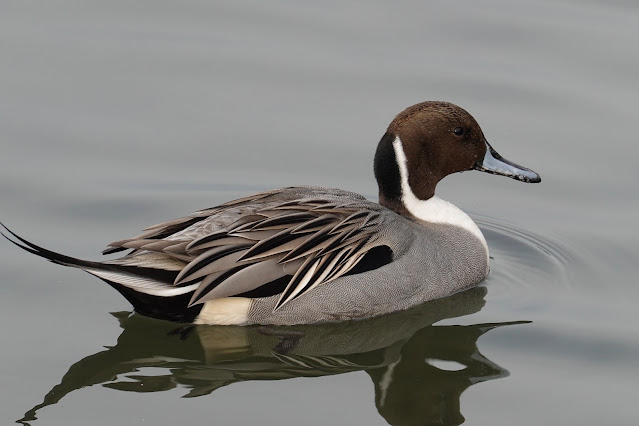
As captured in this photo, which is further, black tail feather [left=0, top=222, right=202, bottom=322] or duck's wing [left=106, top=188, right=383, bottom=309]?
duck's wing [left=106, top=188, right=383, bottom=309]

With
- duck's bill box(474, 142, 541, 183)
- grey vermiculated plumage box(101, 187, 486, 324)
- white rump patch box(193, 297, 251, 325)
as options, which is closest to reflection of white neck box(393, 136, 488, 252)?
grey vermiculated plumage box(101, 187, 486, 324)

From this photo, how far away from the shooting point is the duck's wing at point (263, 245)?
7156 millimetres

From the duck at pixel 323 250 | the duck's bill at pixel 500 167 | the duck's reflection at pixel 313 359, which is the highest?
the duck's bill at pixel 500 167

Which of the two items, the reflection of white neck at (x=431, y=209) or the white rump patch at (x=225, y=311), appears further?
the reflection of white neck at (x=431, y=209)

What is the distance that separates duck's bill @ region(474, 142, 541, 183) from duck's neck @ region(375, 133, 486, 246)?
34cm

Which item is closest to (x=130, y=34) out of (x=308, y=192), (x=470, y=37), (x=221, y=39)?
(x=221, y=39)

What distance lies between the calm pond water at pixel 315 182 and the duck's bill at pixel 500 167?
20.5 inches

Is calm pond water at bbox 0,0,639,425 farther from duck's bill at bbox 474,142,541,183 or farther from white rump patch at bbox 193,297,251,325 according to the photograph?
duck's bill at bbox 474,142,541,183

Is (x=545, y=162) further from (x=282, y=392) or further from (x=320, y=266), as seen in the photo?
(x=282, y=392)

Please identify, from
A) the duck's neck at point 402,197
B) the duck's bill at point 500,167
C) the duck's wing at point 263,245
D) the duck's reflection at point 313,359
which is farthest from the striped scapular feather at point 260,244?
the duck's bill at point 500,167

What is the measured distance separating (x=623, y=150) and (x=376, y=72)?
2.17 metres

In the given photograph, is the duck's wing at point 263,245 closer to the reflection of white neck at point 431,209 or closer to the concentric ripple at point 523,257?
the reflection of white neck at point 431,209

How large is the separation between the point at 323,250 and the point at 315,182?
1.83 metres

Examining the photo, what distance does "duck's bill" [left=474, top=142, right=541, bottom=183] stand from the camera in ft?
27.6
